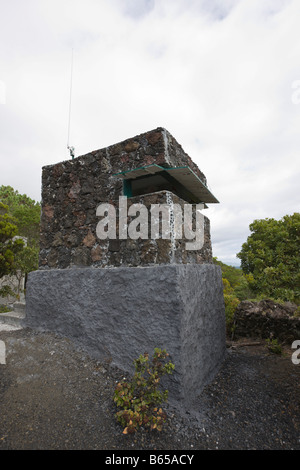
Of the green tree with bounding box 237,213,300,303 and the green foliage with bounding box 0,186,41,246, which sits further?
the green foliage with bounding box 0,186,41,246

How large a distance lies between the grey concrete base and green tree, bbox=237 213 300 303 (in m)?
3.90

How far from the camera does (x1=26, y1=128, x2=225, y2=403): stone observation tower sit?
2.66 metres

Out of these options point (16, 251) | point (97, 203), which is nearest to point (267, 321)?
point (97, 203)

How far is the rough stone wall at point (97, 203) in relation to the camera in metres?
2.99

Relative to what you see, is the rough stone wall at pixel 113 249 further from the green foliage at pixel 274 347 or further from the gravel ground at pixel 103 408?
the green foliage at pixel 274 347

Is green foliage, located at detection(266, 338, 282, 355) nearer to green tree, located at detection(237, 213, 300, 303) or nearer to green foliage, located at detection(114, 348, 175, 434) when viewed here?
green foliage, located at detection(114, 348, 175, 434)

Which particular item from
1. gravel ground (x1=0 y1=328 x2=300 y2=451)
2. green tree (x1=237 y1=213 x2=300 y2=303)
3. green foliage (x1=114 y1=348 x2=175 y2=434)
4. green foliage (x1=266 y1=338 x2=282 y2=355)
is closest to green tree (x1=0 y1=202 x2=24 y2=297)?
gravel ground (x1=0 y1=328 x2=300 y2=451)

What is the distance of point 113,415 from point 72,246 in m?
2.26

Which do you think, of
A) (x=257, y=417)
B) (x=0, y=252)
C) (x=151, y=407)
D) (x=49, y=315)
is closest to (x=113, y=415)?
(x=151, y=407)

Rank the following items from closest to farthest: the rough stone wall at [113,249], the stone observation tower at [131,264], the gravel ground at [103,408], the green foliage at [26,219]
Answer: the gravel ground at [103,408] < the stone observation tower at [131,264] < the rough stone wall at [113,249] < the green foliage at [26,219]

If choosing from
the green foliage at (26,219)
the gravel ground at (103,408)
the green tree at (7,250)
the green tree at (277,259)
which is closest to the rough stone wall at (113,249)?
the gravel ground at (103,408)

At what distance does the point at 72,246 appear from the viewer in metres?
3.68

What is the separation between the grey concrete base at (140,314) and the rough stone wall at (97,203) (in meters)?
0.20

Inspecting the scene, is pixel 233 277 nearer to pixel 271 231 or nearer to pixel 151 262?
pixel 271 231
